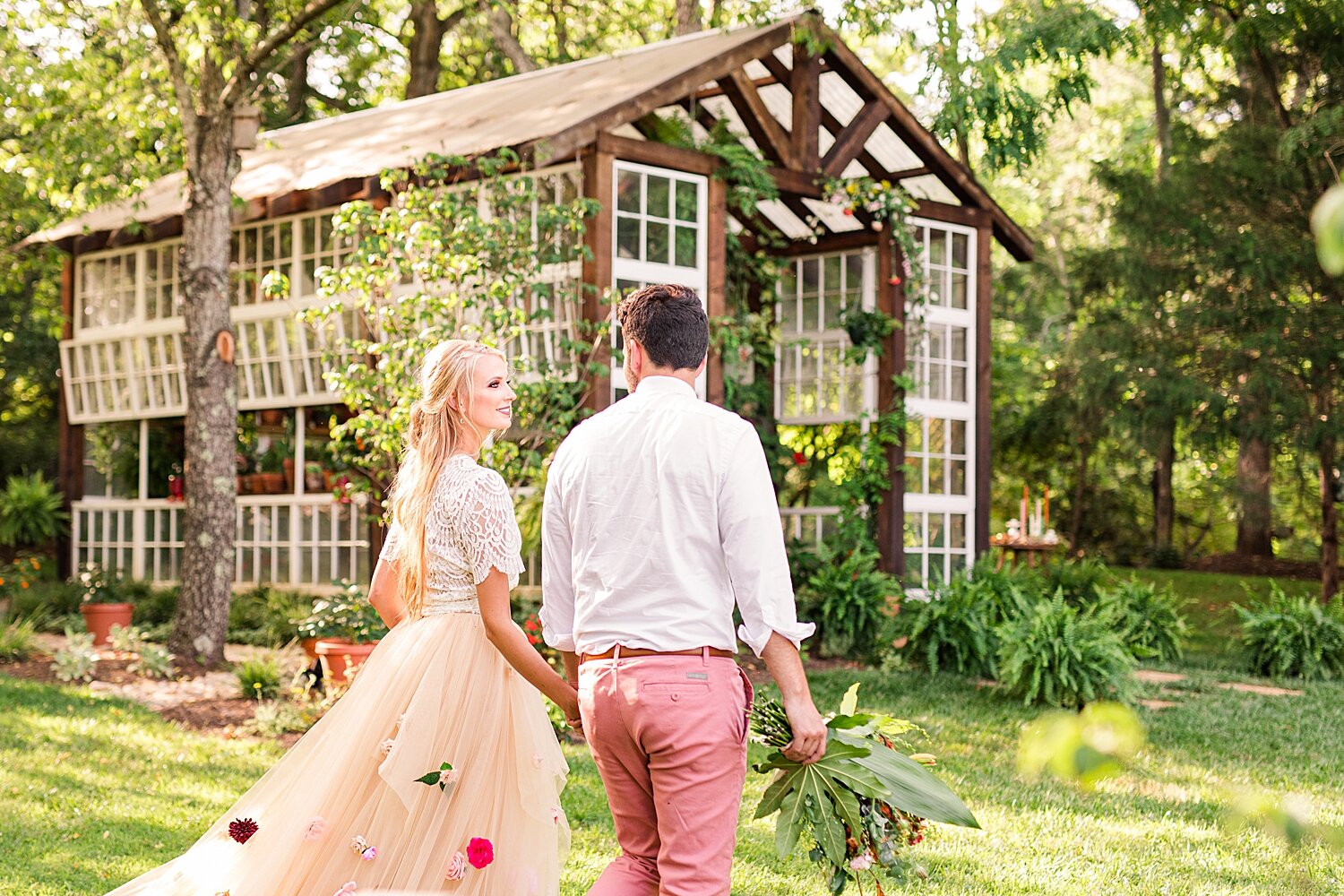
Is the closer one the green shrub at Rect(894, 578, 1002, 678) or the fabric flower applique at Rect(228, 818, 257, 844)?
the fabric flower applique at Rect(228, 818, 257, 844)

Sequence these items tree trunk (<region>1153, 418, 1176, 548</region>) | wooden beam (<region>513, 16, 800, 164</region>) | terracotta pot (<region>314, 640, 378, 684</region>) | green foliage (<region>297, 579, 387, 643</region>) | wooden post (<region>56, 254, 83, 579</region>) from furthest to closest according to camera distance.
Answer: tree trunk (<region>1153, 418, 1176, 548</region>) → wooden post (<region>56, 254, 83, 579</region>) → wooden beam (<region>513, 16, 800, 164</region>) → green foliage (<region>297, 579, 387, 643</region>) → terracotta pot (<region>314, 640, 378, 684</region>)

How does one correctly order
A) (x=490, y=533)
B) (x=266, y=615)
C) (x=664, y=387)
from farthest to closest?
(x=266, y=615)
(x=490, y=533)
(x=664, y=387)

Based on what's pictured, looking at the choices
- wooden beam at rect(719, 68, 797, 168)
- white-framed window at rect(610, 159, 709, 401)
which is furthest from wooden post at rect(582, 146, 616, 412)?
wooden beam at rect(719, 68, 797, 168)

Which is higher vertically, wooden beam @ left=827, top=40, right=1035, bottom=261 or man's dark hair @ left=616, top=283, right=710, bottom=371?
wooden beam @ left=827, top=40, right=1035, bottom=261

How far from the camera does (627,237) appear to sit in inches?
427

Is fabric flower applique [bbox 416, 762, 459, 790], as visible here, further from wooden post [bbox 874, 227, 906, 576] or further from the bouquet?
wooden post [bbox 874, 227, 906, 576]

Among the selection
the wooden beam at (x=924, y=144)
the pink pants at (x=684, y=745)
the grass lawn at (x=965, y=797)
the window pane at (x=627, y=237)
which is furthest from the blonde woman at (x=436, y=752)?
the wooden beam at (x=924, y=144)

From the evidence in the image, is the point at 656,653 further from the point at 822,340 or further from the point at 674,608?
the point at 822,340

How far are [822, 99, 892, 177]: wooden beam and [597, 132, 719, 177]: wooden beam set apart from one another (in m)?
1.36

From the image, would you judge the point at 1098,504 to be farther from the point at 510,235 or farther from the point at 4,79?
the point at 4,79

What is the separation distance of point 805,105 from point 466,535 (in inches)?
350

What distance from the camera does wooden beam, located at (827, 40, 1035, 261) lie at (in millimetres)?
12391

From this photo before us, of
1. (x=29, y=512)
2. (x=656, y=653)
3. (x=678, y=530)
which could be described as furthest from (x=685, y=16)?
(x=656, y=653)

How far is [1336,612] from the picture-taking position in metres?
11.8
